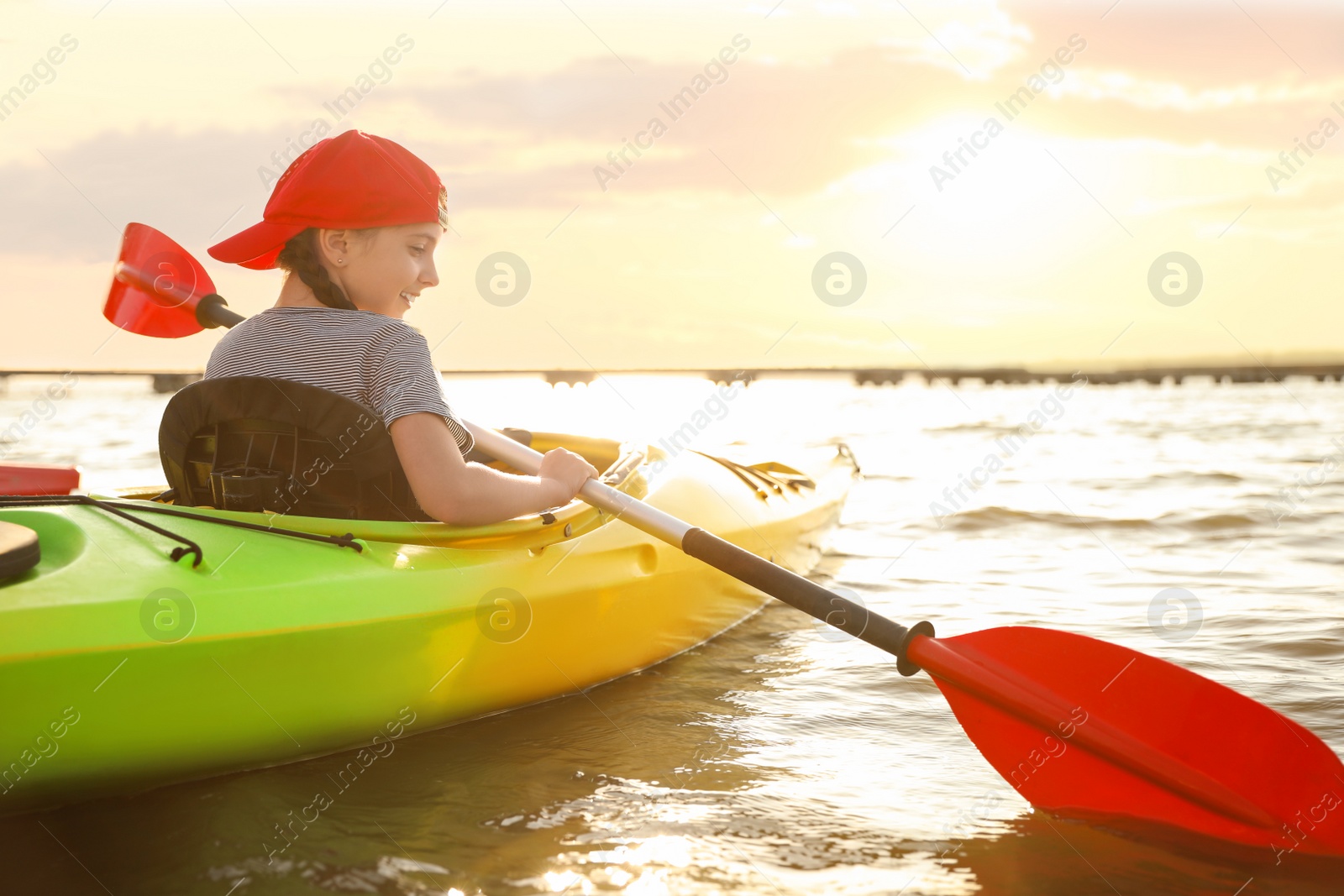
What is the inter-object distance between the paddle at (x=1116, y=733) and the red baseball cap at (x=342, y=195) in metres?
1.06

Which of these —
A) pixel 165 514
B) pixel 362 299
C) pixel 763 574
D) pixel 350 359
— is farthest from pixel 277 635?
pixel 763 574

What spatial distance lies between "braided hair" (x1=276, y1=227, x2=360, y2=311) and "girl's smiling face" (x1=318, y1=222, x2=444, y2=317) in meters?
0.02

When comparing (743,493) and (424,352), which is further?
(743,493)

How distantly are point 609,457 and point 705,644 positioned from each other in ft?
2.62

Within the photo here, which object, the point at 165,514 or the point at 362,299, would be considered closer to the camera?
the point at 165,514

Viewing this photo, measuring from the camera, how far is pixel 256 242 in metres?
2.19

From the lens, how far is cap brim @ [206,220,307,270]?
2178 mm

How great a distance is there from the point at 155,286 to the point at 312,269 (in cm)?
147

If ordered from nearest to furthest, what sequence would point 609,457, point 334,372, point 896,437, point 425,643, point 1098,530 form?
→ point 334,372
point 425,643
point 609,457
point 1098,530
point 896,437

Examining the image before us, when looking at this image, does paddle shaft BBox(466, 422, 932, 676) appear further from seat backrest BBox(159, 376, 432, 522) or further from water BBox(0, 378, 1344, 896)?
seat backrest BBox(159, 376, 432, 522)

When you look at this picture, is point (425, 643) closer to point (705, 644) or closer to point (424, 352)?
point (424, 352)

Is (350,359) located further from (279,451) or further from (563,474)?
(563,474)

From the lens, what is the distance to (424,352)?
2.16 metres

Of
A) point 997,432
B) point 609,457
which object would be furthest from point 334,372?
point 997,432
